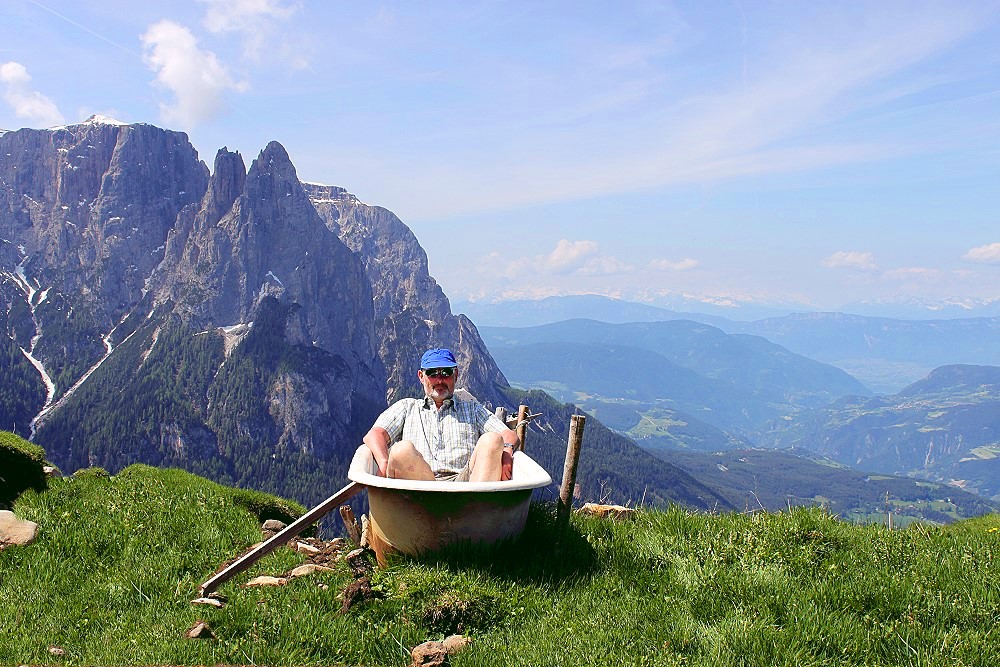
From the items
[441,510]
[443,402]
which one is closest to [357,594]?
[441,510]

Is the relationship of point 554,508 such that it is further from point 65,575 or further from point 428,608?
point 65,575

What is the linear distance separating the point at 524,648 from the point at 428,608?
0.96 m

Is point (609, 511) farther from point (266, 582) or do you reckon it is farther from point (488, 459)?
point (266, 582)

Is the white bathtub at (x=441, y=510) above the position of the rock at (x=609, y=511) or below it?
above

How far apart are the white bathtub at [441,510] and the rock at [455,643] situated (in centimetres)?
136

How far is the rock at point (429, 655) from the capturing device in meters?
4.81

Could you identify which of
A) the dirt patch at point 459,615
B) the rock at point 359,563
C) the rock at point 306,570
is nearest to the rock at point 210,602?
the rock at point 306,570

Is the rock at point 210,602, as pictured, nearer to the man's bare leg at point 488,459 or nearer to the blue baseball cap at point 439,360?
the man's bare leg at point 488,459

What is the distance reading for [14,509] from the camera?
7922mm

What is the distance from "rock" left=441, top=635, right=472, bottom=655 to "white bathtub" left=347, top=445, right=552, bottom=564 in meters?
1.36

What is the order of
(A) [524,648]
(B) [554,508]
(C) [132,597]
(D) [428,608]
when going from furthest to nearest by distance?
1. (B) [554,508]
2. (C) [132,597]
3. (D) [428,608]
4. (A) [524,648]

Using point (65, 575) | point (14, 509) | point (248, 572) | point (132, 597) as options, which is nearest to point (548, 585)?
point (248, 572)

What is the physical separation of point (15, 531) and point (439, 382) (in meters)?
4.75

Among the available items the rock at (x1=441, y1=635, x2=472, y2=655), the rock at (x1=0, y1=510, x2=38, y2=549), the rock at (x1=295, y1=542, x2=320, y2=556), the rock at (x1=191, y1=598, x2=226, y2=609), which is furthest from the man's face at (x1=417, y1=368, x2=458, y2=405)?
the rock at (x1=0, y1=510, x2=38, y2=549)
